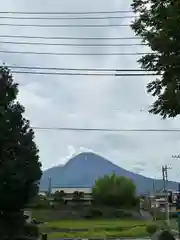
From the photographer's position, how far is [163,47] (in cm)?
1008

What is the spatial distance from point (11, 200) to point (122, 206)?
77056 mm

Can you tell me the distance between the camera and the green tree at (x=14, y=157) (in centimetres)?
2358

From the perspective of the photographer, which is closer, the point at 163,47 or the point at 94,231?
the point at 163,47

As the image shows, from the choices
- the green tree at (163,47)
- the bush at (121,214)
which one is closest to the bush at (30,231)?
the green tree at (163,47)

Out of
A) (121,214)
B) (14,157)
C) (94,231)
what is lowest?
(94,231)

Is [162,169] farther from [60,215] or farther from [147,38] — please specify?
[147,38]

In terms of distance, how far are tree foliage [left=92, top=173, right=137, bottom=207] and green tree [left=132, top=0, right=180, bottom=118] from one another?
9066 centimetres

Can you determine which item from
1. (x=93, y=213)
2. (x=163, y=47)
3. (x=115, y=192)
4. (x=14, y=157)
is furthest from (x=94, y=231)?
(x=115, y=192)

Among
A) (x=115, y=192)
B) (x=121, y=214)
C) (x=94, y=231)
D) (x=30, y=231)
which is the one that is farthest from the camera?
(x=115, y=192)

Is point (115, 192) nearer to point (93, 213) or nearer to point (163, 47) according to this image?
point (93, 213)

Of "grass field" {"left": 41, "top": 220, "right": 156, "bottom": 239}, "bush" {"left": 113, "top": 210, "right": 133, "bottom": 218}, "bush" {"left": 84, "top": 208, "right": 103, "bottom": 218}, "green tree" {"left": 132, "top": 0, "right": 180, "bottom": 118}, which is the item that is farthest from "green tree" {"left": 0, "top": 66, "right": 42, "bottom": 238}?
"bush" {"left": 113, "top": 210, "right": 133, "bottom": 218}

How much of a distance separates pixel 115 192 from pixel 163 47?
9488 centimetres

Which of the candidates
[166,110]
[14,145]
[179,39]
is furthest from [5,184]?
[179,39]

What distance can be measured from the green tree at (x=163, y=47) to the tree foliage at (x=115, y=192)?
3569 inches
